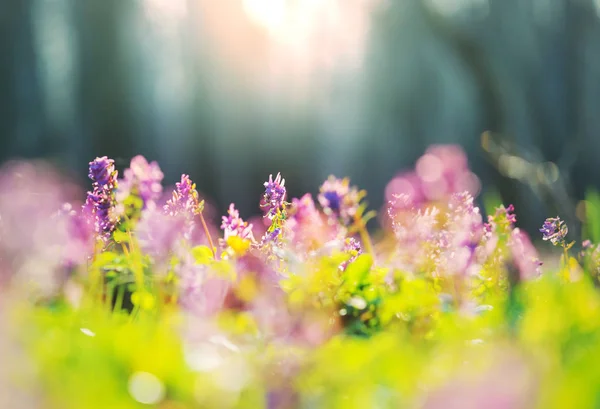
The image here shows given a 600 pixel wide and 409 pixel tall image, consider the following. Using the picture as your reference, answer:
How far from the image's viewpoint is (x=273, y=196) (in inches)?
72.2

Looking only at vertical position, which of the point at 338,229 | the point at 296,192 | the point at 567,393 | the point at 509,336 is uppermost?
the point at 296,192

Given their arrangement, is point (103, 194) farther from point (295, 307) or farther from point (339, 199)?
point (295, 307)

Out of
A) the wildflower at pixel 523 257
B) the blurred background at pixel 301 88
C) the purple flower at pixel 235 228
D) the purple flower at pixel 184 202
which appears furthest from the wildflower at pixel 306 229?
the blurred background at pixel 301 88

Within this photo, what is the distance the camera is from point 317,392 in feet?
2.57

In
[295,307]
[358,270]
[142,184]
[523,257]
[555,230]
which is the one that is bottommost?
[295,307]

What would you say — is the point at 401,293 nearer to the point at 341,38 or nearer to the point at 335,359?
the point at 335,359

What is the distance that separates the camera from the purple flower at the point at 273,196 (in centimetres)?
182

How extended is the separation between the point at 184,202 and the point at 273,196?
26 cm

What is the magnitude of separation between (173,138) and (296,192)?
6.64ft

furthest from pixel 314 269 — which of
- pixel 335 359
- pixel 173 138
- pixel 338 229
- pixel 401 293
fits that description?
pixel 173 138

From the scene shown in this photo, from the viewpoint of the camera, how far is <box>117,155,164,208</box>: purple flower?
5.00 feet

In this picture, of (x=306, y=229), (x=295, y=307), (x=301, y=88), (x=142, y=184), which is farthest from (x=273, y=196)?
(x=301, y=88)

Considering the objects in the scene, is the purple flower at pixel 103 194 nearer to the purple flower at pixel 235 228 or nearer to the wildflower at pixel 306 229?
the purple flower at pixel 235 228

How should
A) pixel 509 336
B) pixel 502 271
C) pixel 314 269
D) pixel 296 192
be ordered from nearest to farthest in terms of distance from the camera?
1. pixel 509 336
2. pixel 314 269
3. pixel 502 271
4. pixel 296 192
